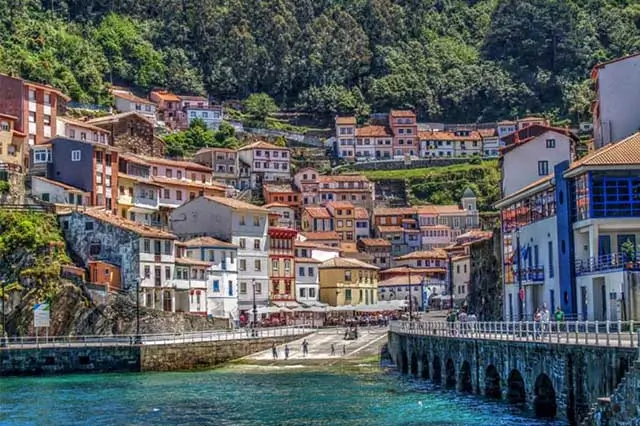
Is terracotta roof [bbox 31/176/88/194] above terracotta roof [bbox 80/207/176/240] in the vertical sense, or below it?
above

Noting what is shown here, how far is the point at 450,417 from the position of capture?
47500mm

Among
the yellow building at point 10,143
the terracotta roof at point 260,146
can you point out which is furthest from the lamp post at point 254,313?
the terracotta roof at point 260,146

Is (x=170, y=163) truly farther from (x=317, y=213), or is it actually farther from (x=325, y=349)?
(x=325, y=349)

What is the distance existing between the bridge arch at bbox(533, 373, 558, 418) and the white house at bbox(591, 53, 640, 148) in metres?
26.2

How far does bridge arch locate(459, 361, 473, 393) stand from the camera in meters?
56.6

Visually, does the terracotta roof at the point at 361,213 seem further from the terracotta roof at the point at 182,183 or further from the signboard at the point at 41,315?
the signboard at the point at 41,315

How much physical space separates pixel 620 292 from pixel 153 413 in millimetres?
21739

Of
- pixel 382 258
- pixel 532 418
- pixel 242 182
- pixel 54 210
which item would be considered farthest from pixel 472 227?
pixel 532 418

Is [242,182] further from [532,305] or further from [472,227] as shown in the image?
[532,305]

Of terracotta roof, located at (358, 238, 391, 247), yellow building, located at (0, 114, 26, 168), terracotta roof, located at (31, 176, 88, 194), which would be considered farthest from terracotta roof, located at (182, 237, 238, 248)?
terracotta roof, located at (358, 238, 391, 247)

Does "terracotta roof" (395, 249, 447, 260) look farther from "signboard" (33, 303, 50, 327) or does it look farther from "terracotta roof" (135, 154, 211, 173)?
"signboard" (33, 303, 50, 327)

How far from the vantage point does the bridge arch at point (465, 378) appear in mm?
56578

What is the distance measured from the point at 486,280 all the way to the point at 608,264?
36.2 m

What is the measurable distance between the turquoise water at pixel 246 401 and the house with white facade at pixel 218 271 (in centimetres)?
3055
